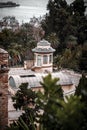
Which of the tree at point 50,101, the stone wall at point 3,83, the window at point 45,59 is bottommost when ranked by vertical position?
the window at point 45,59

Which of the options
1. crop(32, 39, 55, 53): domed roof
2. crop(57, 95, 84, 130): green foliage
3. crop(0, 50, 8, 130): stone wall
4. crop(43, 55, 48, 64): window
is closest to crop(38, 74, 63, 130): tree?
crop(57, 95, 84, 130): green foliage

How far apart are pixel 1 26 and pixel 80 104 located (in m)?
63.0

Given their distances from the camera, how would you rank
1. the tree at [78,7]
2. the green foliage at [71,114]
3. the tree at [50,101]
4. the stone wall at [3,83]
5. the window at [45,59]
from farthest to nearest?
the tree at [78,7] < the window at [45,59] < the stone wall at [3,83] < the tree at [50,101] < the green foliage at [71,114]

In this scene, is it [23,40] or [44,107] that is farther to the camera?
[23,40]

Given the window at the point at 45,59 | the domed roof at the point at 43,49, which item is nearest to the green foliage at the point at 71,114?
the window at the point at 45,59

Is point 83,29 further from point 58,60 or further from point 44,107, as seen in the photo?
point 44,107

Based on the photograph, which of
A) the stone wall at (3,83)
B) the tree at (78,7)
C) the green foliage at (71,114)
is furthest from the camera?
the tree at (78,7)

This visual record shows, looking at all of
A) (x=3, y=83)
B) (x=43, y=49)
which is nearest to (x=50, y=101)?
(x=3, y=83)

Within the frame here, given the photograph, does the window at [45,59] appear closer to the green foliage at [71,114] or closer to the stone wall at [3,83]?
the stone wall at [3,83]

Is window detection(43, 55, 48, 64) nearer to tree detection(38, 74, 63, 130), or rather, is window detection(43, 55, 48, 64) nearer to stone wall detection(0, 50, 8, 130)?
stone wall detection(0, 50, 8, 130)

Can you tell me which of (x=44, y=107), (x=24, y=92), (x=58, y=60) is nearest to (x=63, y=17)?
(x=58, y=60)

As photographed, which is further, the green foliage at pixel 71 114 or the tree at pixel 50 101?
the tree at pixel 50 101

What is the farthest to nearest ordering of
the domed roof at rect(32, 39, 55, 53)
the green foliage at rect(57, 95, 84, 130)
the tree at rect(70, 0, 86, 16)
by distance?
the tree at rect(70, 0, 86, 16) → the domed roof at rect(32, 39, 55, 53) → the green foliage at rect(57, 95, 84, 130)

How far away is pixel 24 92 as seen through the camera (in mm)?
13875
